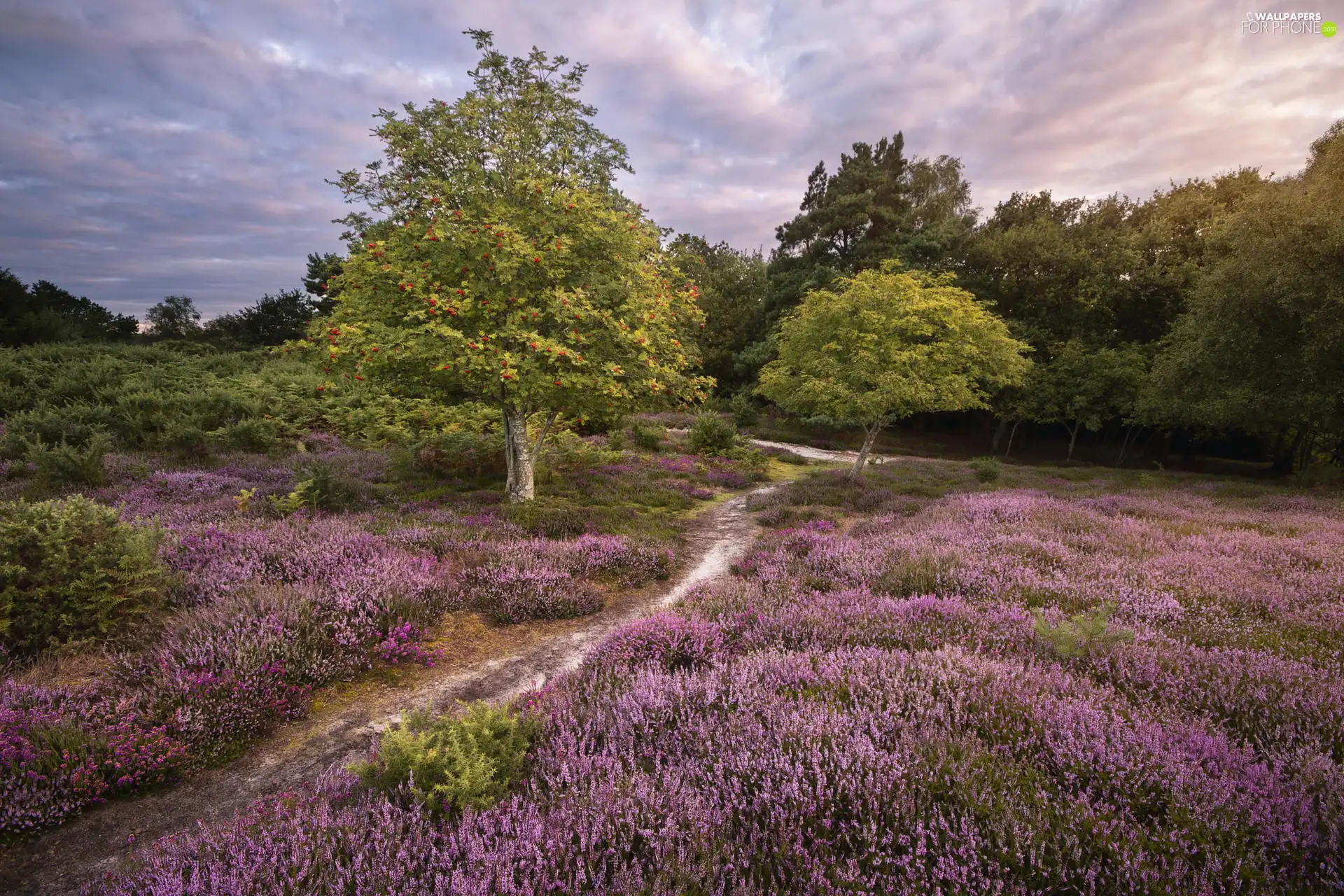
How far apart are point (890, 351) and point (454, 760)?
14.1 m

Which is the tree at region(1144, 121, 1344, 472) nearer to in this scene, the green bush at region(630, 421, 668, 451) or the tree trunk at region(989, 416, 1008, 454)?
the tree trunk at region(989, 416, 1008, 454)

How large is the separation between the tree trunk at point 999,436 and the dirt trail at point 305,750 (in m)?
32.3

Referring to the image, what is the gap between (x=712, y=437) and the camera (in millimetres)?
21625

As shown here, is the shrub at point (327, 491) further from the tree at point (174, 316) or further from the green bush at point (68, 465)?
the tree at point (174, 316)

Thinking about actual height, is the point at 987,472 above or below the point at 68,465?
below

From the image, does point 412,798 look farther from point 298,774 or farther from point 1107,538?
point 1107,538

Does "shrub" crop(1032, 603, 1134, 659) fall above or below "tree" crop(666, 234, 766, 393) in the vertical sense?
below

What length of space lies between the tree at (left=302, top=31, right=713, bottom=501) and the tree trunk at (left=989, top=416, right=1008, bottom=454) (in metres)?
29.0

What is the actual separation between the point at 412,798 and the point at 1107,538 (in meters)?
10.3

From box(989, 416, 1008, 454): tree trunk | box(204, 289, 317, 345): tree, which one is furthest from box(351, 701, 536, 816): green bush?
box(204, 289, 317, 345): tree

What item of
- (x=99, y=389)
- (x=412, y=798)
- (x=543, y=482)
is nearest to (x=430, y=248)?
(x=543, y=482)

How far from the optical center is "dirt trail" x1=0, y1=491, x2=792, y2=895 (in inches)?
123

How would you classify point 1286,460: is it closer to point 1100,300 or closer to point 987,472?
point 1100,300

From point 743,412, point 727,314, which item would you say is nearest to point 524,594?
point 743,412
